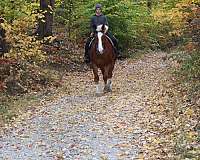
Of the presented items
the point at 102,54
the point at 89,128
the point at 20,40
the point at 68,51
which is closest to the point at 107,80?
the point at 102,54

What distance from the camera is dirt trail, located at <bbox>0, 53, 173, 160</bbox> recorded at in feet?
32.1

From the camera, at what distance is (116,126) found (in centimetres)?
1161

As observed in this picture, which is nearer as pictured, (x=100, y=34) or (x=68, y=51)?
(x=100, y=34)

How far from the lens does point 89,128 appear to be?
11.6m

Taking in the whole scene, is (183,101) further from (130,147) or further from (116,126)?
(130,147)

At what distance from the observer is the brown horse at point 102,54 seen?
54.0ft

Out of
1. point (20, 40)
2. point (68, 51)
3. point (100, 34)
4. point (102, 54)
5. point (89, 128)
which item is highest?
point (100, 34)

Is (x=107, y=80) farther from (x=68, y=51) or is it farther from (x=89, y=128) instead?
(x=68, y=51)

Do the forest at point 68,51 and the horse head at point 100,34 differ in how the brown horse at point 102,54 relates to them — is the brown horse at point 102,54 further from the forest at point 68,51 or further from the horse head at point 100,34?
the forest at point 68,51

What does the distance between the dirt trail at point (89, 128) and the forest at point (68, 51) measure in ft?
2.03

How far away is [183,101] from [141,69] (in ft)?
36.1

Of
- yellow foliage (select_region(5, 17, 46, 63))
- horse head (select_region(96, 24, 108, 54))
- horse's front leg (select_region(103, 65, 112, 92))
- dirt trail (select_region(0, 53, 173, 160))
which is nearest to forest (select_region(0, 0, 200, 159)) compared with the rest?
yellow foliage (select_region(5, 17, 46, 63))

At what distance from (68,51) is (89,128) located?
14.1m

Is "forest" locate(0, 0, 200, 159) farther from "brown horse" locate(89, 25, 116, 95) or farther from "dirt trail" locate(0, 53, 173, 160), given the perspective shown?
"brown horse" locate(89, 25, 116, 95)
